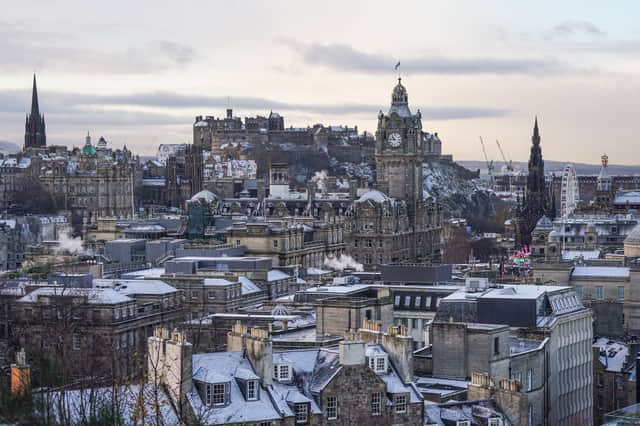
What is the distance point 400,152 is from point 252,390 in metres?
106

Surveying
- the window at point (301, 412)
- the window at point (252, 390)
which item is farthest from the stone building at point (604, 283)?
the window at point (252, 390)

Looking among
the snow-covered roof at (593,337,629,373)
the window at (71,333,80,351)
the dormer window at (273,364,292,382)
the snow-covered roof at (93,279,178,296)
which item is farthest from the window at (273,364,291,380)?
the snow-covered roof at (593,337,629,373)

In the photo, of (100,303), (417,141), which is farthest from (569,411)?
(417,141)

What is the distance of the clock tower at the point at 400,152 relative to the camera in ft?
478

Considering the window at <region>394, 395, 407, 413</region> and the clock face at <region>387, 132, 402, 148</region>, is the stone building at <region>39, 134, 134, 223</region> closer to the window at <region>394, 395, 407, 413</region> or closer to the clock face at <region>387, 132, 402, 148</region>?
the clock face at <region>387, 132, 402, 148</region>

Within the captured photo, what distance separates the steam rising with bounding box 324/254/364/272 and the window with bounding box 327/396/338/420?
2956 inches

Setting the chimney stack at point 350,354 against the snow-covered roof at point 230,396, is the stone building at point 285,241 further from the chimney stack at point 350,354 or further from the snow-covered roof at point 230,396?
the snow-covered roof at point 230,396

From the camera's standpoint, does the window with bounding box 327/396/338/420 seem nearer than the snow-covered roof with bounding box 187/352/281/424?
No

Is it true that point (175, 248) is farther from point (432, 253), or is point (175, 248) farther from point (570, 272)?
point (432, 253)

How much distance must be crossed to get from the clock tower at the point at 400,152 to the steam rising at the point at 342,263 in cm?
2032

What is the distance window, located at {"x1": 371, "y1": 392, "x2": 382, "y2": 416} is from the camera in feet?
141

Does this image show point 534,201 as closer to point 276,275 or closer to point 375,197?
point 375,197

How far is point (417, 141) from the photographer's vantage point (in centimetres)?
14712

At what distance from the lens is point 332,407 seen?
4247 centimetres
